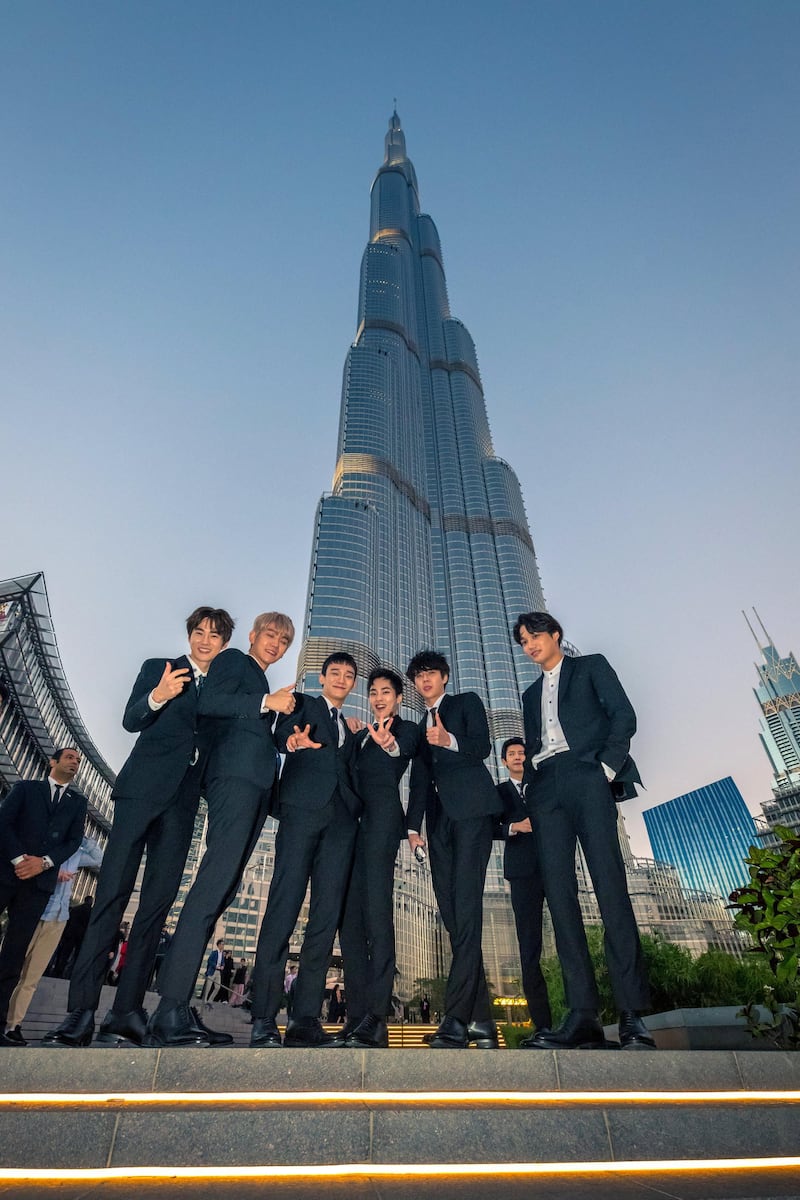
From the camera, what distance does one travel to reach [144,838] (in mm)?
3771

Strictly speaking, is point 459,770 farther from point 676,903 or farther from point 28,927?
point 676,903

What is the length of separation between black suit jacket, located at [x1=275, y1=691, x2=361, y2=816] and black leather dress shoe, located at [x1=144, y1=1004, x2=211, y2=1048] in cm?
122

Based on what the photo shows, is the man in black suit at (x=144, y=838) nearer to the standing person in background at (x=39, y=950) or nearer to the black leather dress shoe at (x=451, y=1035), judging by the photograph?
the black leather dress shoe at (x=451, y=1035)

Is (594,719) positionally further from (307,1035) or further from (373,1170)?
(373,1170)

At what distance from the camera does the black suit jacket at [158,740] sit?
12.4 ft

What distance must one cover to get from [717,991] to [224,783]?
7429 millimetres

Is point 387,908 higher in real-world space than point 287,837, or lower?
lower

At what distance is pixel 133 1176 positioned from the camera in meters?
1.95

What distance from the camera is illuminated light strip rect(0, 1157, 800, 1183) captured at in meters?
1.91

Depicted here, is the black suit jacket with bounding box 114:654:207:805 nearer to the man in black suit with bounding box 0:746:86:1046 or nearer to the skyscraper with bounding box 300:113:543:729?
the man in black suit with bounding box 0:746:86:1046

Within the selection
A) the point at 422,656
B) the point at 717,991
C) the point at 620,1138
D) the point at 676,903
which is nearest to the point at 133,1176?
the point at 620,1138

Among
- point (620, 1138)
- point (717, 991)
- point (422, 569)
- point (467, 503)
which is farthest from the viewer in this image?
point (467, 503)

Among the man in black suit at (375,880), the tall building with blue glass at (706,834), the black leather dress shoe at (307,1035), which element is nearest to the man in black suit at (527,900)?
the man in black suit at (375,880)

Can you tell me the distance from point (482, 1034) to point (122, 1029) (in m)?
2.20
